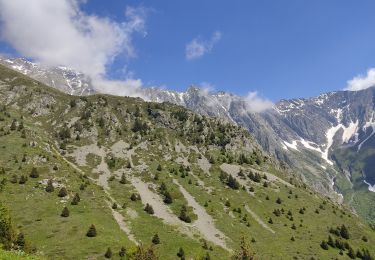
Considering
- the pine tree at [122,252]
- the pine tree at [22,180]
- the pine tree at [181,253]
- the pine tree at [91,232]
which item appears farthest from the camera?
the pine tree at [22,180]

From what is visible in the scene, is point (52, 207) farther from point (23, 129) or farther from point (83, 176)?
point (23, 129)

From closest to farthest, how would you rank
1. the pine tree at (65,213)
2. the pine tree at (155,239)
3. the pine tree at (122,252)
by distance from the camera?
1. the pine tree at (122,252)
2. the pine tree at (155,239)
3. the pine tree at (65,213)

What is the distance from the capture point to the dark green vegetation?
9519 cm

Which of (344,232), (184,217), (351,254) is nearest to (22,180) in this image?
(184,217)

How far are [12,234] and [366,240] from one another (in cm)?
11463

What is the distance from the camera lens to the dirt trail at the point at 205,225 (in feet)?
364

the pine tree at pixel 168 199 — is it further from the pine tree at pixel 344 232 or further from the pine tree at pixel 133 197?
the pine tree at pixel 344 232

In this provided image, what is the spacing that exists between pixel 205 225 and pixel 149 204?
21952 millimetres

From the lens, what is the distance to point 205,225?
12212 cm

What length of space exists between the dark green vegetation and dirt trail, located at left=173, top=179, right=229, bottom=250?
0.33 meters

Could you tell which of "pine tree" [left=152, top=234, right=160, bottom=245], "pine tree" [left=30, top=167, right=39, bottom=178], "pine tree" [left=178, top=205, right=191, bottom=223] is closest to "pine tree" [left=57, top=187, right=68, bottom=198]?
"pine tree" [left=30, top=167, right=39, bottom=178]

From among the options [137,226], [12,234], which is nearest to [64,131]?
[137,226]

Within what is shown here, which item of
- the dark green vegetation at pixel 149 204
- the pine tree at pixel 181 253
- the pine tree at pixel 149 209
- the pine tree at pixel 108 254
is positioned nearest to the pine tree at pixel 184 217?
the dark green vegetation at pixel 149 204

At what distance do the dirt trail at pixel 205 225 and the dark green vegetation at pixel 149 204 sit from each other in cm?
33
